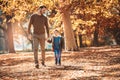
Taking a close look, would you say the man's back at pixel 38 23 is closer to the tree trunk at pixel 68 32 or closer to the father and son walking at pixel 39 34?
the father and son walking at pixel 39 34

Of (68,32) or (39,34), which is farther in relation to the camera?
(68,32)

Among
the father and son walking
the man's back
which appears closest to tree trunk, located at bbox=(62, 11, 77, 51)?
the father and son walking

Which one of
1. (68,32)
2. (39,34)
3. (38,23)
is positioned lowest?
(68,32)

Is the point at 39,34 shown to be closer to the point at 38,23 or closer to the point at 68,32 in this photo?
the point at 38,23

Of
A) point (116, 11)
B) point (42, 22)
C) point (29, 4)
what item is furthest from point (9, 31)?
point (42, 22)

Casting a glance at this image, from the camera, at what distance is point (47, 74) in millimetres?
13055

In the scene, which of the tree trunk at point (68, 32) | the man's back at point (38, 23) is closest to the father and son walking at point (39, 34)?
the man's back at point (38, 23)

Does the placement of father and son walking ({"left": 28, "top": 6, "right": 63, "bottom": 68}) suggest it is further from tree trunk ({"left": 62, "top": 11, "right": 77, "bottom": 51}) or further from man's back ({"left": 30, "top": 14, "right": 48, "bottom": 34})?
tree trunk ({"left": 62, "top": 11, "right": 77, "bottom": 51})

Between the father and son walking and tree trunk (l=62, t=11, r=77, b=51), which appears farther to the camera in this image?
tree trunk (l=62, t=11, r=77, b=51)

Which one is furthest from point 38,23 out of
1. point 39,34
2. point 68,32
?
point 68,32

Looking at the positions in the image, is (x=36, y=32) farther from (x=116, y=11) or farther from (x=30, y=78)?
(x=116, y=11)

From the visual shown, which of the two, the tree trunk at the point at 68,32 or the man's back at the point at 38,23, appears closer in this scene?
the man's back at the point at 38,23

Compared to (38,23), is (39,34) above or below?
below

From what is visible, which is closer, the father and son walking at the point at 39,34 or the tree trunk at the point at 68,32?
the father and son walking at the point at 39,34
